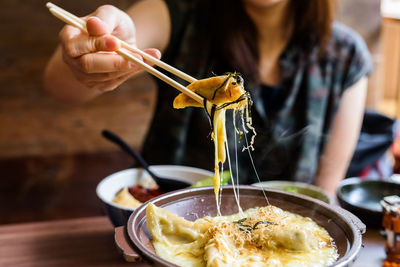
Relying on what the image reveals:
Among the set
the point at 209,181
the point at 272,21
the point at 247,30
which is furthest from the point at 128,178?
the point at 272,21

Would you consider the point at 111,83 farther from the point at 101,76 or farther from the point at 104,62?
the point at 104,62

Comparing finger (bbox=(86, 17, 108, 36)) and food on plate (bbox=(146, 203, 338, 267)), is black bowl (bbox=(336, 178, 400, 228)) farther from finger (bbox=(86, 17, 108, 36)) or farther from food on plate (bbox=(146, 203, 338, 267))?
finger (bbox=(86, 17, 108, 36))

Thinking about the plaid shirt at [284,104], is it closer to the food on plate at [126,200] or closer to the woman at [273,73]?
the woman at [273,73]

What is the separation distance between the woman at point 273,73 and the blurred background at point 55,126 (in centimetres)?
121

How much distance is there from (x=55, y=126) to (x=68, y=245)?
2419 millimetres

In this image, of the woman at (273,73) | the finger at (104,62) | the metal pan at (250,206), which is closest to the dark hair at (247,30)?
the woman at (273,73)

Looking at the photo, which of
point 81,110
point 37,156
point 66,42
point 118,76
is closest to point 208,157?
point 118,76

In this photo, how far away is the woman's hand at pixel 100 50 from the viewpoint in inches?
51.9

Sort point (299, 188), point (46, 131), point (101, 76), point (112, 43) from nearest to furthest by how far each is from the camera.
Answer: point (112, 43), point (101, 76), point (299, 188), point (46, 131)

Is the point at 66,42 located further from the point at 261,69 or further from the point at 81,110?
the point at 81,110

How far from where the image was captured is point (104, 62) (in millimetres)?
1389

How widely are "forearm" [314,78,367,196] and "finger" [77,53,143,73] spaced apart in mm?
1618

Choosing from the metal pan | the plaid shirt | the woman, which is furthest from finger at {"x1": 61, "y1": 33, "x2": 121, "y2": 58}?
the plaid shirt

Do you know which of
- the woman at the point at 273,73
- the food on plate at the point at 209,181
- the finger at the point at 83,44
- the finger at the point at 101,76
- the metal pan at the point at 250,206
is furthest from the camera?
the woman at the point at 273,73
